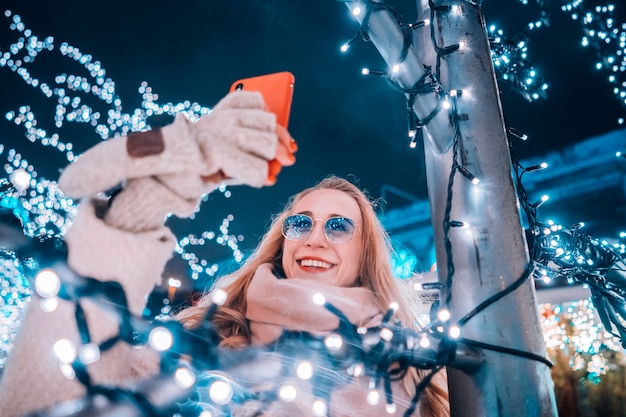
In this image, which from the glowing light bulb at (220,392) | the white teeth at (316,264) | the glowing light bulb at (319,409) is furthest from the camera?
the white teeth at (316,264)

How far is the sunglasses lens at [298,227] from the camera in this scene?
253 cm

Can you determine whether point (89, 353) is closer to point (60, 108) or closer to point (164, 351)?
point (164, 351)

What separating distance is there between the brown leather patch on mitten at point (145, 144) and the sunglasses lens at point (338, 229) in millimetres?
1608

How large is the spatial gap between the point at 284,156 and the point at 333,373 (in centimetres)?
129

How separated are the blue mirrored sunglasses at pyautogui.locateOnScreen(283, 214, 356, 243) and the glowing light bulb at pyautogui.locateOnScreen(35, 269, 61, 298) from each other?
163cm

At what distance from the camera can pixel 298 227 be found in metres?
2.56

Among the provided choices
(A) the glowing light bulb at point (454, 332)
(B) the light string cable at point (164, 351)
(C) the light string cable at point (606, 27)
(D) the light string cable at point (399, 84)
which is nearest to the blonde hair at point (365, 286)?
(B) the light string cable at point (164, 351)

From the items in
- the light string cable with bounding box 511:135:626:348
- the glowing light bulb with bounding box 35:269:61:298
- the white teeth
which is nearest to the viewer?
the glowing light bulb with bounding box 35:269:61:298

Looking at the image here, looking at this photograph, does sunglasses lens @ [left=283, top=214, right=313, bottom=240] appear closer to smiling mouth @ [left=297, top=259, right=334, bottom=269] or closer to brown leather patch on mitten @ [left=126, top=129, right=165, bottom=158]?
smiling mouth @ [left=297, top=259, right=334, bottom=269]

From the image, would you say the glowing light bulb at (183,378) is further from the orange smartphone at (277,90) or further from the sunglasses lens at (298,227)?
the sunglasses lens at (298,227)

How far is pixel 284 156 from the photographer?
3.51ft

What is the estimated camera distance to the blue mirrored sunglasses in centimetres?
251

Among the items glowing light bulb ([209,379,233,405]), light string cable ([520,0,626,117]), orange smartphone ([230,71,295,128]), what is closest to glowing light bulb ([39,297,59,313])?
glowing light bulb ([209,379,233,405])

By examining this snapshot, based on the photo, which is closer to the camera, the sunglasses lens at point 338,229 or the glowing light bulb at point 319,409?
the glowing light bulb at point 319,409
